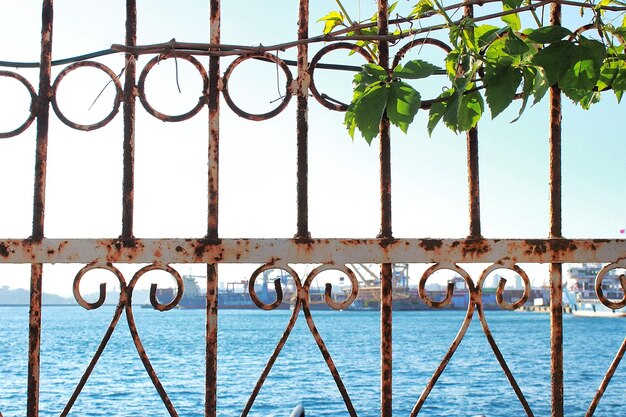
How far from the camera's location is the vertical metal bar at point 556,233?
1.65 m

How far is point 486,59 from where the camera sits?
1569 mm

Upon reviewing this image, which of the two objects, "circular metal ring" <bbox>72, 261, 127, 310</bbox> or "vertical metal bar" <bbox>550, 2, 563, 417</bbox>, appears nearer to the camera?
"circular metal ring" <bbox>72, 261, 127, 310</bbox>

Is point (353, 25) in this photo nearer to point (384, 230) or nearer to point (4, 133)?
point (384, 230)

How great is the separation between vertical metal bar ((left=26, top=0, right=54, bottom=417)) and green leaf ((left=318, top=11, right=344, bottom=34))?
618 mm

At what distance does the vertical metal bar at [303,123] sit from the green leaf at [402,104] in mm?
183

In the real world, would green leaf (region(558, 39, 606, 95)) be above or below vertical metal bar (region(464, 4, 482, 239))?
above

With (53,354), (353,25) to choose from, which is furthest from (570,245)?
(53,354)

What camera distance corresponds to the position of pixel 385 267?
160cm

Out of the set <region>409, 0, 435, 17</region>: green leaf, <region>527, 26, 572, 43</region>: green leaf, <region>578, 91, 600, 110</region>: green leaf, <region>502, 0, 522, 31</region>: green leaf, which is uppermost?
<region>409, 0, 435, 17</region>: green leaf

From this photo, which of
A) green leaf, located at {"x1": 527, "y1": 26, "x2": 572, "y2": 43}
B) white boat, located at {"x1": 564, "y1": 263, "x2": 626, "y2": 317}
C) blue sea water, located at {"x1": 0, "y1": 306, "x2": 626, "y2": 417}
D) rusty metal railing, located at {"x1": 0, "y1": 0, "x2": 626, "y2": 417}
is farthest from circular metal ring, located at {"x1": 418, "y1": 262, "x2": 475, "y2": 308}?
white boat, located at {"x1": 564, "y1": 263, "x2": 626, "y2": 317}

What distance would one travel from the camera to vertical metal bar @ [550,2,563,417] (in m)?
1.65

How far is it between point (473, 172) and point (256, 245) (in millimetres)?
501

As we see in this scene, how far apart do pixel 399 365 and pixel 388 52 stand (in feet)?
109

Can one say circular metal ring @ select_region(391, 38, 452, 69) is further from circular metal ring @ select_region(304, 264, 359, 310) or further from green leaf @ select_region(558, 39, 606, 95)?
circular metal ring @ select_region(304, 264, 359, 310)
